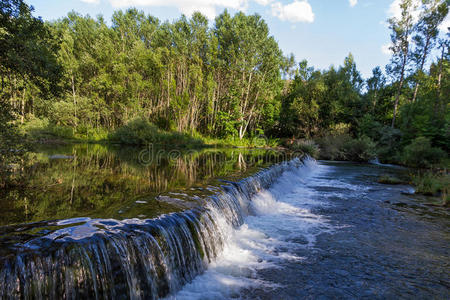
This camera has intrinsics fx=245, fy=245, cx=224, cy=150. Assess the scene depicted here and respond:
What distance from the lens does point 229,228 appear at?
5703mm

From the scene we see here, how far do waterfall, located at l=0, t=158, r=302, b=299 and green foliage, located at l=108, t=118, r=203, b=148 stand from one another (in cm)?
1954

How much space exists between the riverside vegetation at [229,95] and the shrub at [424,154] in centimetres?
116

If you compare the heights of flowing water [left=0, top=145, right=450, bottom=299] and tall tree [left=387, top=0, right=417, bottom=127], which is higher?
tall tree [left=387, top=0, right=417, bottom=127]

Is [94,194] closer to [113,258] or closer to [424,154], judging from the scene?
[113,258]

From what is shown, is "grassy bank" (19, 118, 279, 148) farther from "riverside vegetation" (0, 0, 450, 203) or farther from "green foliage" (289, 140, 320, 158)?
"green foliage" (289, 140, 320, 158)

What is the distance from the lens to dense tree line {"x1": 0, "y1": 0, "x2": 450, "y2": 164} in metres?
23.7

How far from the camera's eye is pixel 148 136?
23.2 m

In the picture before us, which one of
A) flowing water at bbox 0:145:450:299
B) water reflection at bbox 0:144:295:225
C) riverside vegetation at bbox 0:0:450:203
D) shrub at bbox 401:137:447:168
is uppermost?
riverside vegetation at bbox 0:0:450:203

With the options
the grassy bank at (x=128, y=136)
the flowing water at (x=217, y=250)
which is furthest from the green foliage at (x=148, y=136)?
the flowing water at (x=217, y=250)

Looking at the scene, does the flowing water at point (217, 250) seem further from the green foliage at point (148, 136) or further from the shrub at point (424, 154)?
the green foliage at point (148, 136)

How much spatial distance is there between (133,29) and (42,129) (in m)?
18.8

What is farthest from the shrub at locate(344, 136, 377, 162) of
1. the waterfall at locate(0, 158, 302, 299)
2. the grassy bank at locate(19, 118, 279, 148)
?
the waterfall at locate(0, 158, 302, 299)

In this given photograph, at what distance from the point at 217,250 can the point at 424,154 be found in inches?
729

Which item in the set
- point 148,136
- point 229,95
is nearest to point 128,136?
point 148,136
